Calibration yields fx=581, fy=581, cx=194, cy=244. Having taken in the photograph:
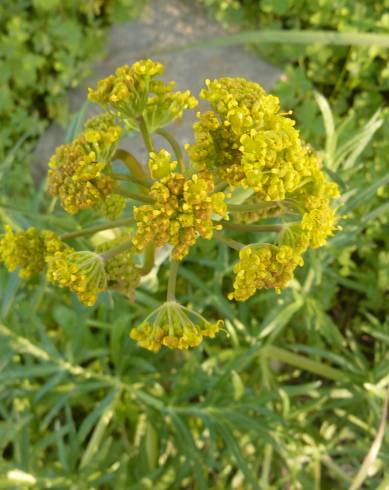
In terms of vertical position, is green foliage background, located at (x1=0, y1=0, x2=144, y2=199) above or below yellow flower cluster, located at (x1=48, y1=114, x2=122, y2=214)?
above

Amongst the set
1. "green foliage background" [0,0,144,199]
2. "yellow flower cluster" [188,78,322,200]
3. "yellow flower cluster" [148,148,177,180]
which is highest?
"green foliage background" [0,0,144,199]

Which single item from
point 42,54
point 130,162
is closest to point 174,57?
point 42,54

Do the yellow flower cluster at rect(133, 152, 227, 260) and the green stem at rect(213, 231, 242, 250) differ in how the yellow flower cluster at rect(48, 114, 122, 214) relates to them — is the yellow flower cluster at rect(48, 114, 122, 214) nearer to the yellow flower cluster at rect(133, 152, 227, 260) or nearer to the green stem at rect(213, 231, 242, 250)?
the yellow flower cluster at rect(133, 152, 227, 260)

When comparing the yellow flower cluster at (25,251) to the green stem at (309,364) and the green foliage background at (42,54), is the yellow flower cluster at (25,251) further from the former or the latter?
the green foliage background at (42,54)

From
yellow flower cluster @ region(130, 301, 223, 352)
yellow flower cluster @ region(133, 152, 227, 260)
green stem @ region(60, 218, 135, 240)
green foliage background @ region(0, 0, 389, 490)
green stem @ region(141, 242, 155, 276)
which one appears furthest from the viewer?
green foliage background @ region(0, 0, 389, 490)

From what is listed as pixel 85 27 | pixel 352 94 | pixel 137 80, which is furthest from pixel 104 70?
pixel 137 80

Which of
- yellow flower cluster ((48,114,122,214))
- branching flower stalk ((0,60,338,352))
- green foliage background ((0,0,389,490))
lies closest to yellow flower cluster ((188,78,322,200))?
branching flower stalk ((0,60,338,352))

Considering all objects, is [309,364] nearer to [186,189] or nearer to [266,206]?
[266,206]
